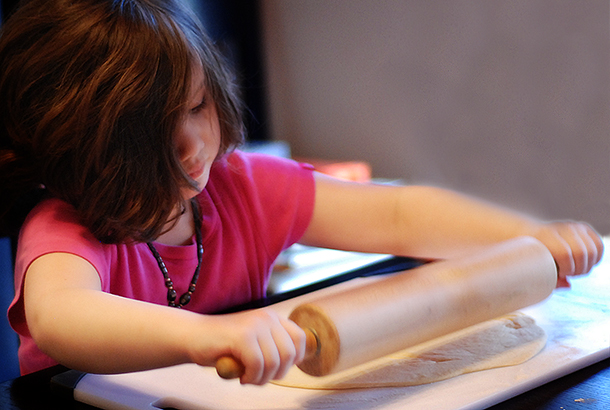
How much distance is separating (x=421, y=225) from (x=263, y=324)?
17.0 inches

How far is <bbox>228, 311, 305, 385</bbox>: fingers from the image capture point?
0.38 m

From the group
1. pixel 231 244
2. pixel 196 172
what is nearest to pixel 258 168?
pixel 231 244

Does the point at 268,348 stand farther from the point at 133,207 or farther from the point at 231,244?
the point at 231,244

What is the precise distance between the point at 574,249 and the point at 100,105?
1.53 ft

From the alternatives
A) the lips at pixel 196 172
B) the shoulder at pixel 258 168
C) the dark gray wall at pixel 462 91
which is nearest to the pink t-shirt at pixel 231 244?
the shoulder at pixel 258 168

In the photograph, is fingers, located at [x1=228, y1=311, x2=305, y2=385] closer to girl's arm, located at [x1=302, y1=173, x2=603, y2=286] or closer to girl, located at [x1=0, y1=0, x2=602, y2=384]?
girl, located at [x1=0, y1=0, x2=602, y2=384]

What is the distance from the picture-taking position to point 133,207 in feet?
1.96

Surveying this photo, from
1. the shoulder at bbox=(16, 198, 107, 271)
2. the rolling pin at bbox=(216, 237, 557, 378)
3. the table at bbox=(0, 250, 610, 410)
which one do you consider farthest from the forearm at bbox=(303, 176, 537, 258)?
the shoulder at bbox=(16, 198, 107, 271)

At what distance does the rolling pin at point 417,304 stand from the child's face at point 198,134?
9.1 inches

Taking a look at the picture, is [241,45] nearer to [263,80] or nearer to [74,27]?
[263,80]

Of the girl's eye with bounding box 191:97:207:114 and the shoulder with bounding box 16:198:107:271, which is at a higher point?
the girl's eye with bounding box 191:97:207:114

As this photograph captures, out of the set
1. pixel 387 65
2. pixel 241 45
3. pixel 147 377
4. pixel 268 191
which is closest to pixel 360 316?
pixel 147 377

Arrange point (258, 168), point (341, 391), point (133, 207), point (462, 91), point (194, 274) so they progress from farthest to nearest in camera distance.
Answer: point (462, 91) → point (258, 168) → point (194, 274) → point (133, 207) → point (341, 391)

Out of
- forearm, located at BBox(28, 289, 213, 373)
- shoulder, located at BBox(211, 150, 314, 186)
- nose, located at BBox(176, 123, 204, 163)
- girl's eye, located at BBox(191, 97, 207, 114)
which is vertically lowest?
forearm, located at BBox(28, 289, 213, 373)
